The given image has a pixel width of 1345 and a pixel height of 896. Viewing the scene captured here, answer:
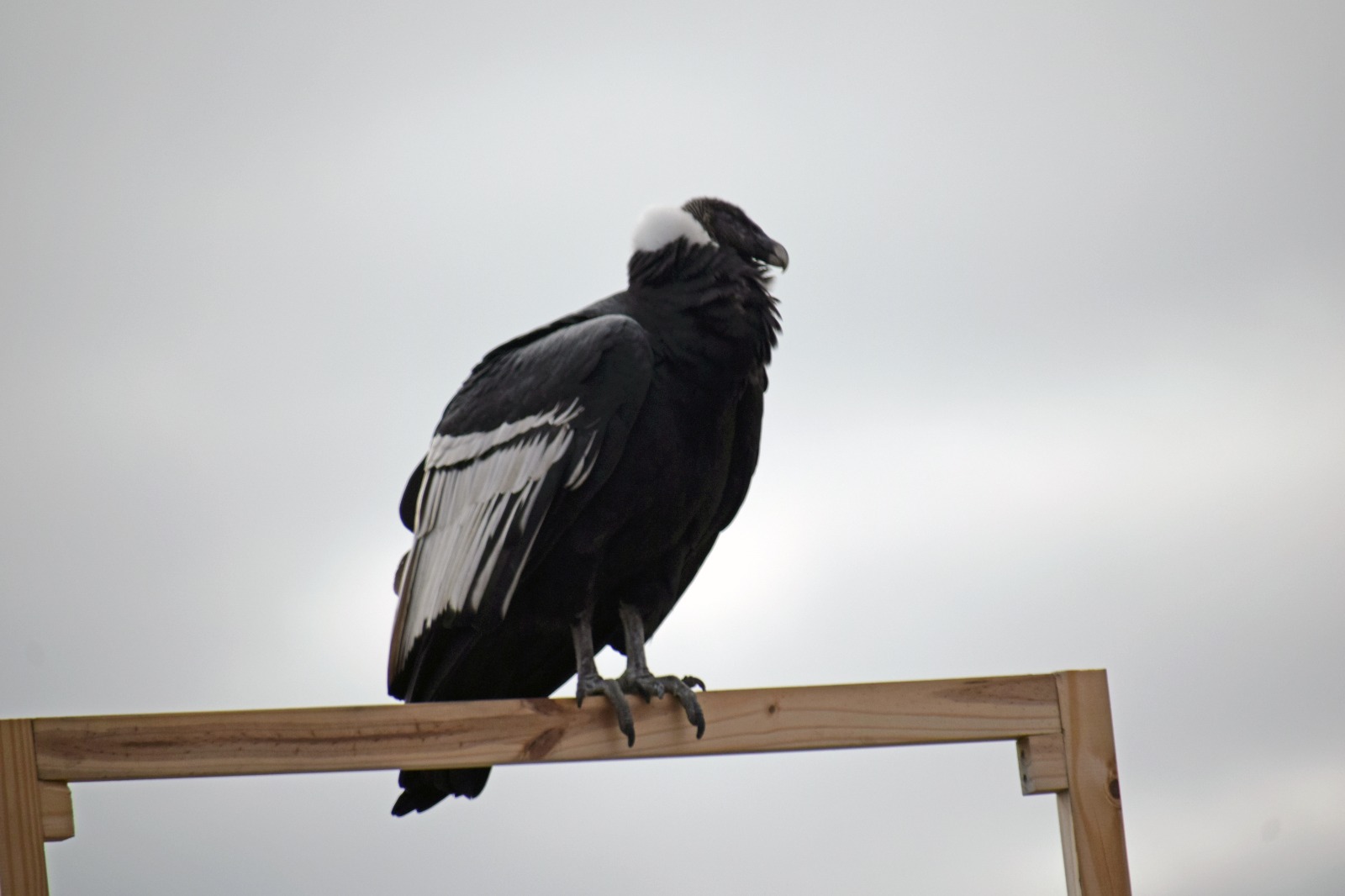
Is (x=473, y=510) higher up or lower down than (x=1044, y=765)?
higher up

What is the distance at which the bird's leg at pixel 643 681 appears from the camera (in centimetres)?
351

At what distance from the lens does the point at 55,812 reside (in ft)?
9.41

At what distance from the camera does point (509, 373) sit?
14.4ft

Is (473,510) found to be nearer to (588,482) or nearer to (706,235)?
(588,482)

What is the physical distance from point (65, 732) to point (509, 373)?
73.6 inches

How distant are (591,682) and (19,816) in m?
1.62

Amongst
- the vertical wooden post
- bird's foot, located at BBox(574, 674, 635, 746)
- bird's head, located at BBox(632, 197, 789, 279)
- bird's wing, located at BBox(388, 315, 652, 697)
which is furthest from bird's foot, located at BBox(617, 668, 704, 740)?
bird's head, located at BBox(632, 197, 789, 279)

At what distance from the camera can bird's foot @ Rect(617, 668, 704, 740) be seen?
11.4ft

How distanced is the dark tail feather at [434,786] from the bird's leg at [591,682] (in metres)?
0.42

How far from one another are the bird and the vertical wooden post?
3.39 ft

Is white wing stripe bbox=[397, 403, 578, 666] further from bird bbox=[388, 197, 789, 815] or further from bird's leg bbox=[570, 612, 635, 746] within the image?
bird's leg bbox=[570, 612, 635, 746]

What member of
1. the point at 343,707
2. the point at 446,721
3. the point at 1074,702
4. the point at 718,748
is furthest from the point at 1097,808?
the point at 343,707

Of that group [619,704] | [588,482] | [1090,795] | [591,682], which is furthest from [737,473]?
[1090,795]

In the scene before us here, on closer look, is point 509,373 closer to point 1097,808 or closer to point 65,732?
point 65,732
